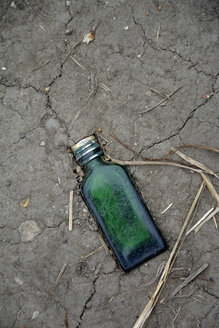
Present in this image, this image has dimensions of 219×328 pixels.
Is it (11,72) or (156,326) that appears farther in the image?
(11,72)

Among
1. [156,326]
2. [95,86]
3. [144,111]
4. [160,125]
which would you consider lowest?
[156,326]

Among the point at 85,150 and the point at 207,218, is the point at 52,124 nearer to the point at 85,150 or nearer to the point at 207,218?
the point at 85,150

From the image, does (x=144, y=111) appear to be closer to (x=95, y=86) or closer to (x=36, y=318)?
(x=95, y=86)

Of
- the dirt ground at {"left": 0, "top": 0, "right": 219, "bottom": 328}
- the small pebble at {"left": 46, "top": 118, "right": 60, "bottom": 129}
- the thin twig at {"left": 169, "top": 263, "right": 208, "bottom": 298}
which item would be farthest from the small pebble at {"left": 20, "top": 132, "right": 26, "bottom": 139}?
the thin twig at {"left": 169, "top": 263, "right": 208, "bottom": 298}

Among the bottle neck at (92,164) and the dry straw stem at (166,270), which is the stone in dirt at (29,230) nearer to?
the bottle neck at (92,164)

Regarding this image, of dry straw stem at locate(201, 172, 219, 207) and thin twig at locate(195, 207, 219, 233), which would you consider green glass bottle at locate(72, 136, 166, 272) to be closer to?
thin twig at locate(195, 207, 219, 233)

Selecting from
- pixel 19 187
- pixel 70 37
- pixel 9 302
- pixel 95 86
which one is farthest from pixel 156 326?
pixel 70 37
